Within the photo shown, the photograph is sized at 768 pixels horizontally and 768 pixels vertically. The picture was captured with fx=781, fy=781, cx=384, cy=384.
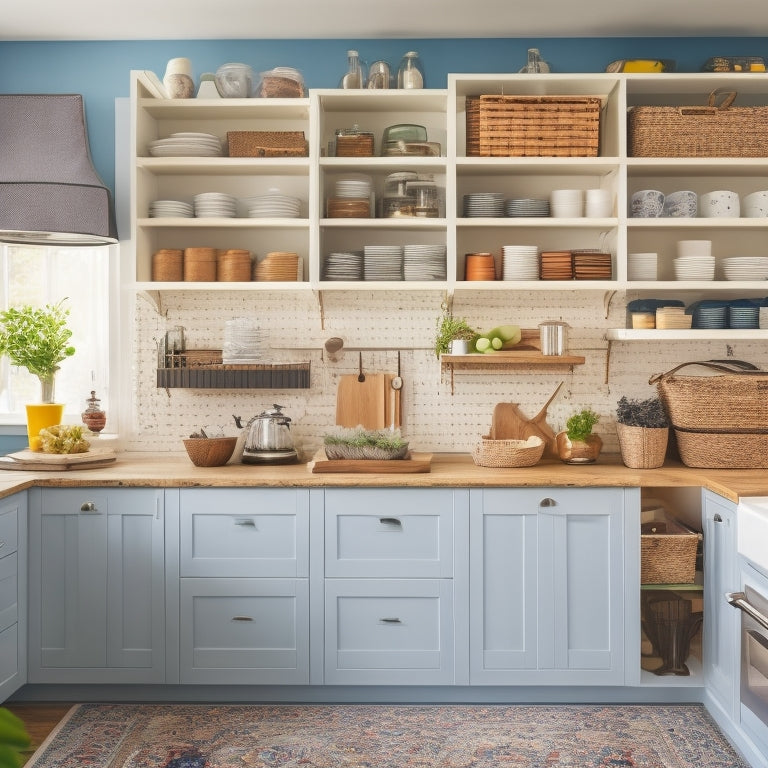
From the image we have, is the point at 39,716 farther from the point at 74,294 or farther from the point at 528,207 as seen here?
the point at 528,207

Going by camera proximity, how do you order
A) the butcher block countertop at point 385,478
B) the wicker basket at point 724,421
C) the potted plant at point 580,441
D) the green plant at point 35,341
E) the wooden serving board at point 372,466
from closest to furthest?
the butcher block countertop at point 385,478 < the wooden serving board at point 372,466 < the wicker basket at point 724,421 < the potted plant at point 580,441 < the green plant at point 35,341

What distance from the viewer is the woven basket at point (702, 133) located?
3363 millimetres

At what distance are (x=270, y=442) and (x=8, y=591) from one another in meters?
1.14

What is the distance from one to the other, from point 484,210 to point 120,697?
8.22 feet

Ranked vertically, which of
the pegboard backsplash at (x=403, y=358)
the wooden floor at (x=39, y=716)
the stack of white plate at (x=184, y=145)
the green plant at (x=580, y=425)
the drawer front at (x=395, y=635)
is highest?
the stack of white plate at (x=184, y=145)

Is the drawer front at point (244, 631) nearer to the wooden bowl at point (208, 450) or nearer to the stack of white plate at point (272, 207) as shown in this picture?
the wooden bowl at point (208, 450)

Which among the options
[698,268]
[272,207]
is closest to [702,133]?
[698,268]

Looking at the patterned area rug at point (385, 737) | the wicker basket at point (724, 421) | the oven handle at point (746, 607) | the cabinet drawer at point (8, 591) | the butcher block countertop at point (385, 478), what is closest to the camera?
the oven handle at point (746, 607)

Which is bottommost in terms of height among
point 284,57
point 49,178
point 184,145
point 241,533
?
point 241,533

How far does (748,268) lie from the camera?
11.1 ft

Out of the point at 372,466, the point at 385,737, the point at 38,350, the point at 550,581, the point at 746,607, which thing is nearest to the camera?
the point at 746,607

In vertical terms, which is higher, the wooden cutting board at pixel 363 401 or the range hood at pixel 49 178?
the range hood at pixel 49 178

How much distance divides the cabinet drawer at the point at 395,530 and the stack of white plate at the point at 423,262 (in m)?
0.96

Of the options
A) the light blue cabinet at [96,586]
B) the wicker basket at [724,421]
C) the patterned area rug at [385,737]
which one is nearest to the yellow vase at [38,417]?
the light blue cabinet at [96,586]
